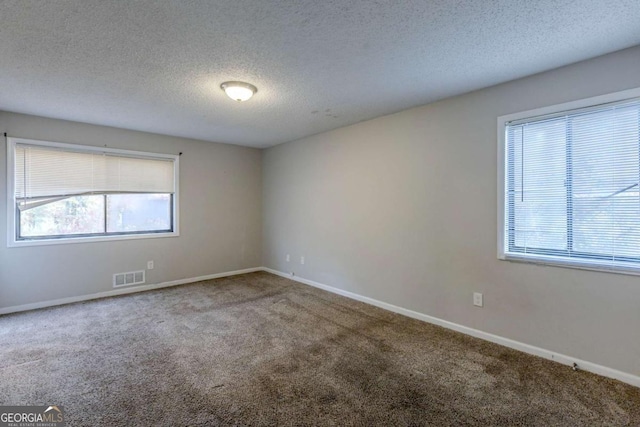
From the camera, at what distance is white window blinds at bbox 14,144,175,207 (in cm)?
365

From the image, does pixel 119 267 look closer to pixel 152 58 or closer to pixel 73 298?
pixel 73 298

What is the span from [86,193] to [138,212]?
711mm

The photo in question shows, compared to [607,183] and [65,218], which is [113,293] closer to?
[65,218]

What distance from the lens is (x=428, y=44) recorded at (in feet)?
6.86

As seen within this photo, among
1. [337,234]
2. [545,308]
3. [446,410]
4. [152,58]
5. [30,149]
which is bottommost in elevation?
[446,410]

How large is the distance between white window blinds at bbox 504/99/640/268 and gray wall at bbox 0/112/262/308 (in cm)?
437

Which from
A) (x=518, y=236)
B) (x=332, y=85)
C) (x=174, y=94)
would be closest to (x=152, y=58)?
(x=174, y=94)

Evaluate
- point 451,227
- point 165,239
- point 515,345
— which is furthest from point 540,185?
point 165,239

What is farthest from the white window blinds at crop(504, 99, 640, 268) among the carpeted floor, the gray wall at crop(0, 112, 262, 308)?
the gray wall at crop(0, 112, 262, 308)

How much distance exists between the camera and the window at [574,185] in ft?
7.03

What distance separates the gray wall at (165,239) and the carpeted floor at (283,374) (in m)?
0.53

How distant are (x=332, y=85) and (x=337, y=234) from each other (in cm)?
222

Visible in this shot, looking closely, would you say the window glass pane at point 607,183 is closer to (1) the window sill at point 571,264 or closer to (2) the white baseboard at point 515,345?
(1) the window sill at point 571,264

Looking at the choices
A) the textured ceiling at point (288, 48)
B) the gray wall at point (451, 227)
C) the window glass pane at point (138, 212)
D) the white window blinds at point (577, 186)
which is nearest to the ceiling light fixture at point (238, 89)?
the textured ceiling at point (288, 48)
